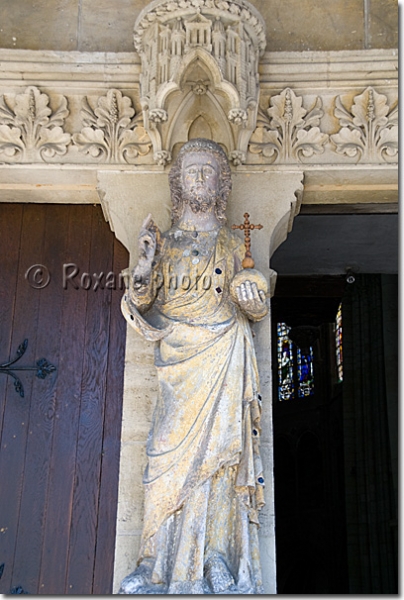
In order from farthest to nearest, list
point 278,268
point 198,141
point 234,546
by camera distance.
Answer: point 278,268 < point 198,141 < point 234,546

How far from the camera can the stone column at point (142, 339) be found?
324 centimetres

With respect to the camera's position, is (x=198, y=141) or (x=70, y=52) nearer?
(x=198, y=141)

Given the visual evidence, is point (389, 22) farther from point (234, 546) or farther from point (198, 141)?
point (234, 546)

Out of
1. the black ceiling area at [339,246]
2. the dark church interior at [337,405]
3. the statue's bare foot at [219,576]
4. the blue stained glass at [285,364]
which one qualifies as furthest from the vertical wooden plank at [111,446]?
the blue stained glass at [285,364]

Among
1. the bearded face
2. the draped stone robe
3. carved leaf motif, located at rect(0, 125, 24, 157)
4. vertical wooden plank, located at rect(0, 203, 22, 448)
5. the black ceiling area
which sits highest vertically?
the black ceiling area

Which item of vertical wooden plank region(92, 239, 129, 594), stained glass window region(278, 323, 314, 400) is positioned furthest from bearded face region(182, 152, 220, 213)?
stained glass window region(278, 323, 314, 400)

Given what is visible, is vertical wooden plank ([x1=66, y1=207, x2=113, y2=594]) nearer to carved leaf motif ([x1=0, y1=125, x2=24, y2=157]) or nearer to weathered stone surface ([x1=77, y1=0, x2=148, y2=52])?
carved leaf motif ([x1=0, y1=125, x2=24, y2=157])

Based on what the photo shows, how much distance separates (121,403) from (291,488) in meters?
8.88

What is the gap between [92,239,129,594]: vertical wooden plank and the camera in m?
3.46

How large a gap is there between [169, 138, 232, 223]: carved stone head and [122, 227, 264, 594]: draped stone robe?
1.44ft

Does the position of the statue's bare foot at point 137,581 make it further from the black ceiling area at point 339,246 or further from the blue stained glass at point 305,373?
the blue stained glass at point 305,373

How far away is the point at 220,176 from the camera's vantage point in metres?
3.47

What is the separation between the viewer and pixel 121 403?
12.1 feet

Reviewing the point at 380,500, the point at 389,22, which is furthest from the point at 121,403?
the point at 380,500
